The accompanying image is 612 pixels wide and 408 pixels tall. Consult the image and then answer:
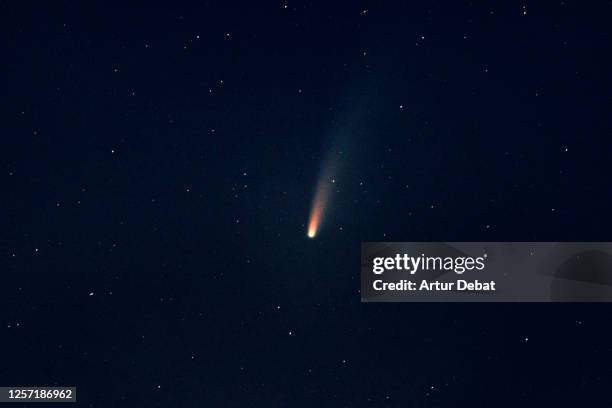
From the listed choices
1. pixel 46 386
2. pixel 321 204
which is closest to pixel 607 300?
pixel 321 204

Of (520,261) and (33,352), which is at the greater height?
(520,261)

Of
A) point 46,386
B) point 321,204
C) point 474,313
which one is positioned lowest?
point 46,386

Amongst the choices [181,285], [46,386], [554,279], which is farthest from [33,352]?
[554,279]

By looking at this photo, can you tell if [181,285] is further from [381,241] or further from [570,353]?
[570,353]

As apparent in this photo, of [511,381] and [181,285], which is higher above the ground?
[181,285]

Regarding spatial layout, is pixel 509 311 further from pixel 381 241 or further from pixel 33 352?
pixel 33 352

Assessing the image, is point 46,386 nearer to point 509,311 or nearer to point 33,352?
point 33,352

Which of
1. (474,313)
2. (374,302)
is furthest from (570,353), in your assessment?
(374,302)
